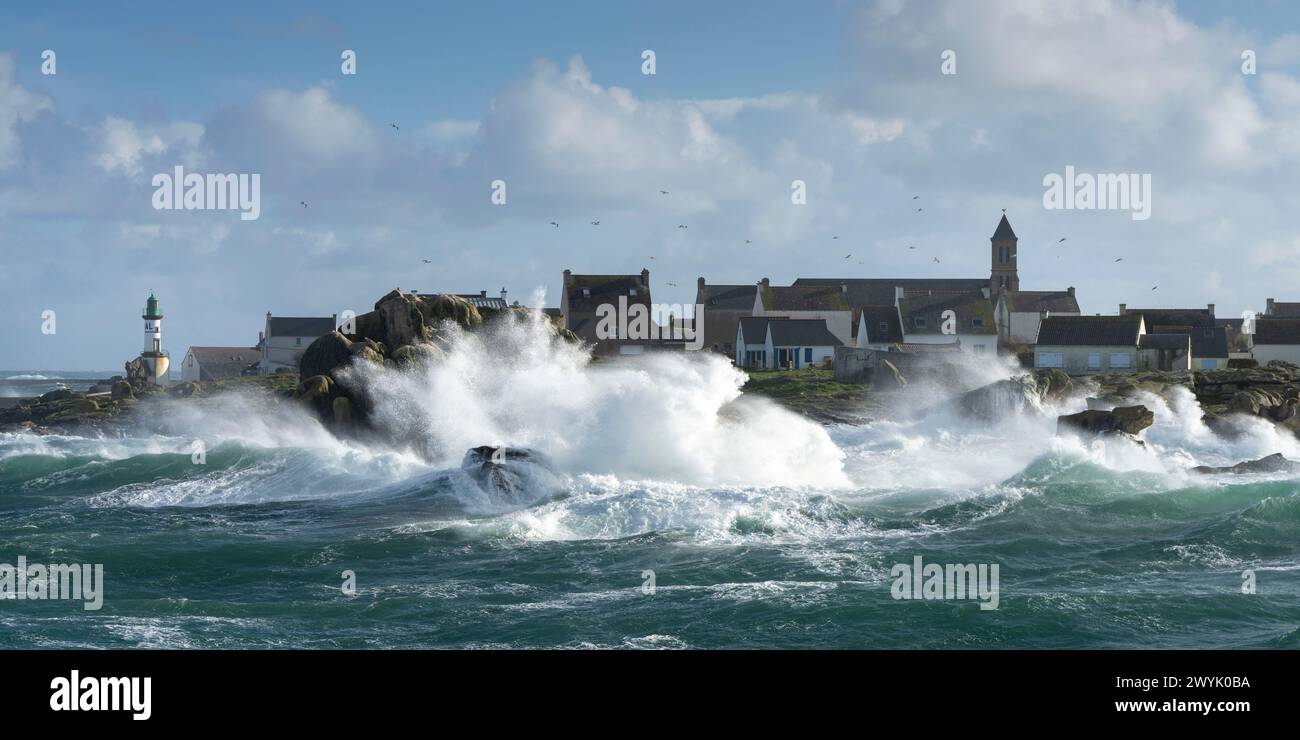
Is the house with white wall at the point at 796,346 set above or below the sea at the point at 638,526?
above

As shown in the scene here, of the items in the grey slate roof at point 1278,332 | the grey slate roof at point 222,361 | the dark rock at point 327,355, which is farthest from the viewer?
the grey slate roof at point 222,361

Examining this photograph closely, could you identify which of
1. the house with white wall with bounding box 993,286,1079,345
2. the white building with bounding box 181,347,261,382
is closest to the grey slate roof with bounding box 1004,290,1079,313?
the house with white wall with bounding box 993,286,1079,345

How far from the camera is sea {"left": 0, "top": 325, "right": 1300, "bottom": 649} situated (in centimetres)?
1456

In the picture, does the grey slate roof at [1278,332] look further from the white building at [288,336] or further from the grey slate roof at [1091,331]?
the white building at [288,336]

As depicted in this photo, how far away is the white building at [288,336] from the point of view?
73.8 metres

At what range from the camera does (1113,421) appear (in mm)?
32031

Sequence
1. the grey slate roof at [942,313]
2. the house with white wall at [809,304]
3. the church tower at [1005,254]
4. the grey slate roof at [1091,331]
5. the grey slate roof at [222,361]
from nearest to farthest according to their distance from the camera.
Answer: the grey slate roof at [1091,331] < the grey slate roof at [942,313] < the house with white wall at [809,304] < the grey slate roof at [222,361] < the church tower at [1005,254]

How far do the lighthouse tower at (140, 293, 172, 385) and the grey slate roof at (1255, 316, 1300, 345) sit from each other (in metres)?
61.8

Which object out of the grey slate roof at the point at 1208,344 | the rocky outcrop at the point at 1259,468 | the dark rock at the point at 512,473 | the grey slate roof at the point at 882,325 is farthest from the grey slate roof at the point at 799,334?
the dark rock at the point at 512,473

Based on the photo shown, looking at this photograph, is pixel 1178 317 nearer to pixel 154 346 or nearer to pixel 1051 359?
pixel 1051 359

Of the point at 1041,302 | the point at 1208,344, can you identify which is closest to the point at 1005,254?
the point at 1041,302

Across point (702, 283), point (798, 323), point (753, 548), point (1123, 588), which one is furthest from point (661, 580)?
point (702, 283)

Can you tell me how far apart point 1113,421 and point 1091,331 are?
27.1 meters

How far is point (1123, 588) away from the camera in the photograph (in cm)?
1659
